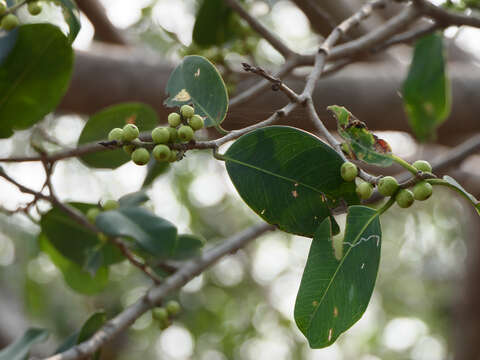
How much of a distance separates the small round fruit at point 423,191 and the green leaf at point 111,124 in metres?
0.74

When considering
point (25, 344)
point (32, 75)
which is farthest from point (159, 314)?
point (32, 75)

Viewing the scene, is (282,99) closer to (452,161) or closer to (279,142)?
(452,161)

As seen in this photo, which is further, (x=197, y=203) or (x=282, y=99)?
(x=197, y=203)

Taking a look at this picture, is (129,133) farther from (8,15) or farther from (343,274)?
(8,15)

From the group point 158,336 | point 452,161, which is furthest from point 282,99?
point 158,336

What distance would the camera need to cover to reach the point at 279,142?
730mm

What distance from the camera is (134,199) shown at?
4.27ft

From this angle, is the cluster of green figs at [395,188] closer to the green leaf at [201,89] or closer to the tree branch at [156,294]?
the green leaf at [201,89]

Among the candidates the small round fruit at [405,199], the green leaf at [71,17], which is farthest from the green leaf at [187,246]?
the small round fruit at [405,199]

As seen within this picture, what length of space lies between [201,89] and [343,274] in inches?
12.2

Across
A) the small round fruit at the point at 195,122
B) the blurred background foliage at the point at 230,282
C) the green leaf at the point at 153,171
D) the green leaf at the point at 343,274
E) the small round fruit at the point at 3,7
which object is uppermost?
the small round fruit at the point at 195,122

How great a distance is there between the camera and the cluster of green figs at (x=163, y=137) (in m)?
0.68

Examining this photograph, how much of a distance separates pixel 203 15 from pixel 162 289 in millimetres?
770

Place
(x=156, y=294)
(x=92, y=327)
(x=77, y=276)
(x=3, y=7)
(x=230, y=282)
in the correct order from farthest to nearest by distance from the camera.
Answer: (x=230, y=282)
(x=77, y=276)
(x=156, y=294)
(x=92, y=327)
(x=3, y=7)
